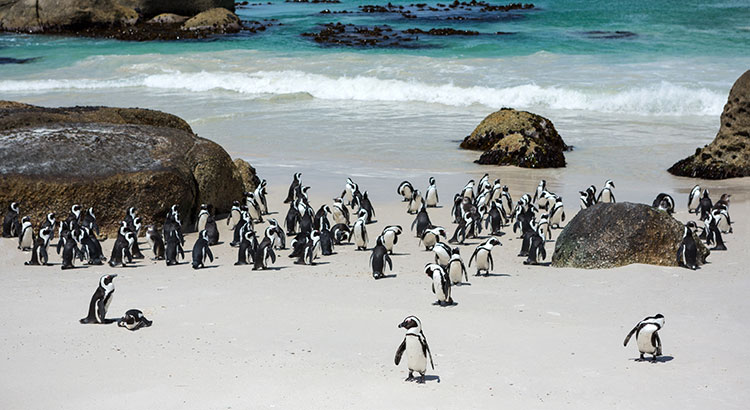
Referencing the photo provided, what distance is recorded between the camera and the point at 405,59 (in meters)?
33.1

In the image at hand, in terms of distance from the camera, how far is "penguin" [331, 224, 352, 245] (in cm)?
1121

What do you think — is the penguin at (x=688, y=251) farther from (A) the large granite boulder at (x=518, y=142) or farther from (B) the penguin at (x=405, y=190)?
(A) the large granite boulder at (x=518, y=142)

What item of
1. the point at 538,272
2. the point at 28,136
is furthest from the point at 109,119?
the point at 538,272

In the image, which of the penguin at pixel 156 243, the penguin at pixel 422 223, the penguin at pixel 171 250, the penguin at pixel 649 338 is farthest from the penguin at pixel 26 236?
the penguin at pixel 649 338

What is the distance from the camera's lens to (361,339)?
705cm

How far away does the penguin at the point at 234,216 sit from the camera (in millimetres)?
11750

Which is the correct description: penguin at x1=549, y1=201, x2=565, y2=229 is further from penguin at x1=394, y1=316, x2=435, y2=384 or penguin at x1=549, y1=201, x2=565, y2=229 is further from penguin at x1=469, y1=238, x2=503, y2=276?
penguin at x1=394, y1=316, x2=435, y2=384

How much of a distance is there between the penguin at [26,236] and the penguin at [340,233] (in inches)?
138

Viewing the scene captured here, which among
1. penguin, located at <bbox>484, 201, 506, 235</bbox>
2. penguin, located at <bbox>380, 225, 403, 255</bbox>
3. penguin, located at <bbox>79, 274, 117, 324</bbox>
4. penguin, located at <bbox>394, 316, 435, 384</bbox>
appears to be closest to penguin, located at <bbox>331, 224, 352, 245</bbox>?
penguin, located at <bbox>380, 225, 403, 255</bbox>

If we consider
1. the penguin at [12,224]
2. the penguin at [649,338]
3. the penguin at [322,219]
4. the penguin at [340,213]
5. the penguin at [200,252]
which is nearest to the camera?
the penguin at [649,338]

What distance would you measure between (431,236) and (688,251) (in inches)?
114

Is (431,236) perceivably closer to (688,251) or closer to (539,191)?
(688,251)

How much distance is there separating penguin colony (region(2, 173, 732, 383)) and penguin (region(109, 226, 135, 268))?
0.04 ft

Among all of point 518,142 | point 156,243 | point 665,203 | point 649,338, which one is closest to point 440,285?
point 649,338
